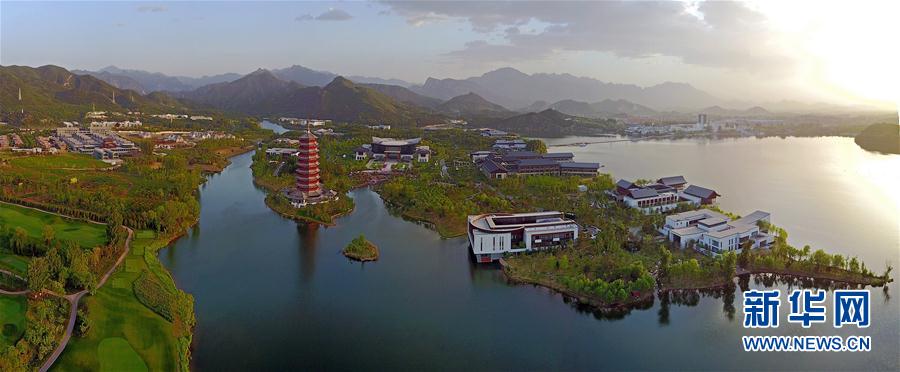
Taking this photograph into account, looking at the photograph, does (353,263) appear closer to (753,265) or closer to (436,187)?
(436,187)

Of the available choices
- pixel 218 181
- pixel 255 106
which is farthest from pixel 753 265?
pixel 255 106

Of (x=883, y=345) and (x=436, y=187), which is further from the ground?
(x=436, y=187)

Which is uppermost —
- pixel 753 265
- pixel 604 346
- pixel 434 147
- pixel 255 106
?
pixel 255 106

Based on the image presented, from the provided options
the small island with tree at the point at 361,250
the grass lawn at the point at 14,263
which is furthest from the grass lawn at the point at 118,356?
the small island with tree at the point at 361,250

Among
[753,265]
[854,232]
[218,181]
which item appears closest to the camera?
[753,265]

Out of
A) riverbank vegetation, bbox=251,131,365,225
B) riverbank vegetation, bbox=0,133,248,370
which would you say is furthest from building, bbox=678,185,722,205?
riverbank vegetation, bbox=0,133,248,370

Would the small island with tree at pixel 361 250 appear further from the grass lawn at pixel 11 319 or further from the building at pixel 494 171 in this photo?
the building at pixel 494 171

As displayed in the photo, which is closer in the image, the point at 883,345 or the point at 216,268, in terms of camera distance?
the point at 883,345
